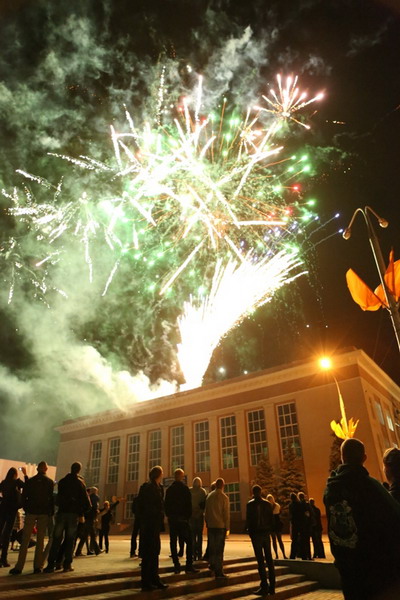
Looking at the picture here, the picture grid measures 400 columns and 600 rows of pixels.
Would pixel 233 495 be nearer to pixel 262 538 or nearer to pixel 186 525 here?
pixel 186 525

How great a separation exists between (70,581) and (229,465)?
26.5m

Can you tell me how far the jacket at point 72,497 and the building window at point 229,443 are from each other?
83.9ft

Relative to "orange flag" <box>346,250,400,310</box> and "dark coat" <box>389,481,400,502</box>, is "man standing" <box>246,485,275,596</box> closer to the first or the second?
"dark coat" <box>389,481,400,502</box>

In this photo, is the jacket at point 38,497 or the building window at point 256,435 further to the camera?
the building window at point 256,435

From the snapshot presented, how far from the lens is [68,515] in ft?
22.3

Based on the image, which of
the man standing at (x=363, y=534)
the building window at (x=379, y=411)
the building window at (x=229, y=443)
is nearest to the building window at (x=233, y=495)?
the building window at (x=229, y=443)

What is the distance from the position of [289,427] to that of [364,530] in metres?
27.3

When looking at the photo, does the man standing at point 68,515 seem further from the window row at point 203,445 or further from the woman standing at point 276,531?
the window row at point 203,445

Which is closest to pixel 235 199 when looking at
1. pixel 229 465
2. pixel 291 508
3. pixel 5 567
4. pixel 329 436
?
pixel 291 508

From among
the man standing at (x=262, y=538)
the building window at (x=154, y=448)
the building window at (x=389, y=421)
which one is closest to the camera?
the man standing at (x=262, y=538)

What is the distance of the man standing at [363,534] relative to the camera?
2.93 m

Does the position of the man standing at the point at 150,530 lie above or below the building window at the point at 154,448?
below

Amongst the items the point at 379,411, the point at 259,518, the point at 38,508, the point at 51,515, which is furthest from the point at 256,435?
the point at 38,508

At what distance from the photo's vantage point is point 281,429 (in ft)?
95.7
